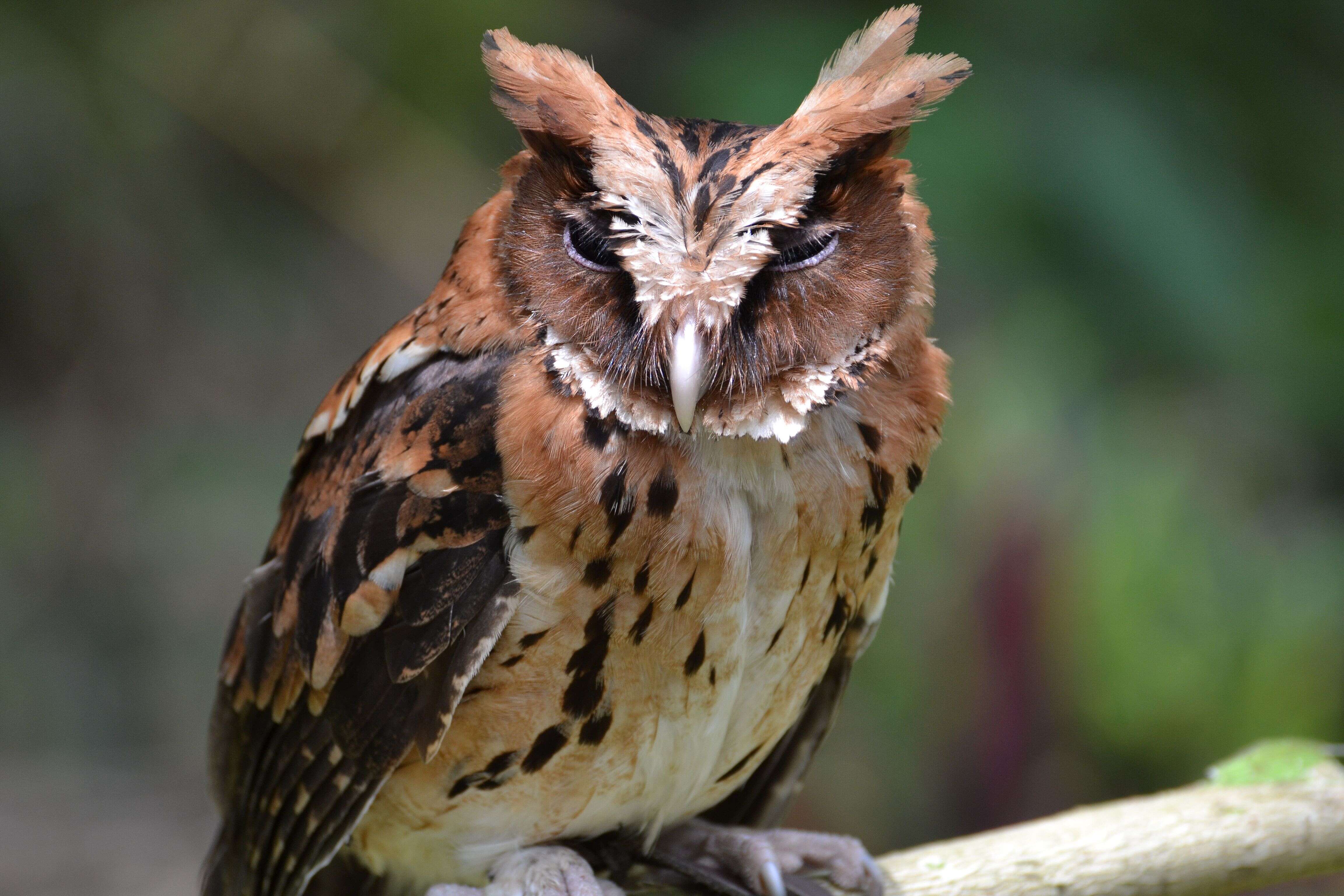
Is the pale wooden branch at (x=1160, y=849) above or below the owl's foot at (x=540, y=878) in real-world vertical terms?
above

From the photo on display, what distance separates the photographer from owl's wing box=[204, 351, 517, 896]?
1549mm

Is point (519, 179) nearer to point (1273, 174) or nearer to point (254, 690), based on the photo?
point (254, 690)

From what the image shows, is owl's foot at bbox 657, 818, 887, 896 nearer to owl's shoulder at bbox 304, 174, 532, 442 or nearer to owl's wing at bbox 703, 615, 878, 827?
owl's wing at bbox 703, 615, 878, 827

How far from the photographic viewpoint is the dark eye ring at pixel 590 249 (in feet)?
4.52

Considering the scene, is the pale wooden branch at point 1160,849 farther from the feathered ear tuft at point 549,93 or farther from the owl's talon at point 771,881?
the feathered ear tuft at point 549,93

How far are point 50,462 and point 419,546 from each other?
3.51 meters

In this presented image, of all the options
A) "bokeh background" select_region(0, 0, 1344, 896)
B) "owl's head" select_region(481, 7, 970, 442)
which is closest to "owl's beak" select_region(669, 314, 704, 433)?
"owl's head" select_region(481, 7, 970, 442)

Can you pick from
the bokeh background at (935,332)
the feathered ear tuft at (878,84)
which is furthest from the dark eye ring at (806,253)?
the bokeh background at (935,332)

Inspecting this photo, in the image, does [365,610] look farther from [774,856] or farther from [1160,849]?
[1160,849]

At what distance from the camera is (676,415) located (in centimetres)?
139

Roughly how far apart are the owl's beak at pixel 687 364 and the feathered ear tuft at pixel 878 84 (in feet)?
1.05

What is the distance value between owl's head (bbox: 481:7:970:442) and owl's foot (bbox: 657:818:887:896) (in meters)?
0.94

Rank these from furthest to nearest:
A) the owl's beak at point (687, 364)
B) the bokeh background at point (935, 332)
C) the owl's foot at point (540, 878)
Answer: the bokeh background at point (935, 332), the owl's foot at point (540, 878), the owl's beak at point (687, 364)

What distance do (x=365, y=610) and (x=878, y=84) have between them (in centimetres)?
103
